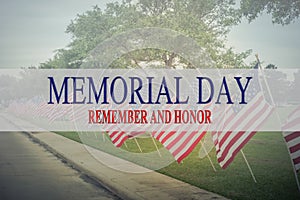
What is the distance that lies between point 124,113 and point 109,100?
2998mm

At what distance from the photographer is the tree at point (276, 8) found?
19031 mm

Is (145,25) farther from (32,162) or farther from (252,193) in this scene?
(252,193)

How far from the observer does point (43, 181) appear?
1069cm

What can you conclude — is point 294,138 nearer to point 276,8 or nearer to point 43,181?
point 43,181

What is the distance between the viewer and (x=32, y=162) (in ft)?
46.7

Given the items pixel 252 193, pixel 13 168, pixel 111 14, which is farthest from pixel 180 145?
pixel 111 14

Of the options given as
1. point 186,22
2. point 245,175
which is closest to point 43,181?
point 245,175

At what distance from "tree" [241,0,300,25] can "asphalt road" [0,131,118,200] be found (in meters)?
11.2

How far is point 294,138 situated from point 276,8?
41.9 feet

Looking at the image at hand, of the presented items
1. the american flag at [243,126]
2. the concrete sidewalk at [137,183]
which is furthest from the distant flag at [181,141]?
the american flag at [243,126]

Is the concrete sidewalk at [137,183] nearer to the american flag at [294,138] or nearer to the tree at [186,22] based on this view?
the american flag at [294,138]

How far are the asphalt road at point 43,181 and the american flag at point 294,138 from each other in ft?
12.1
